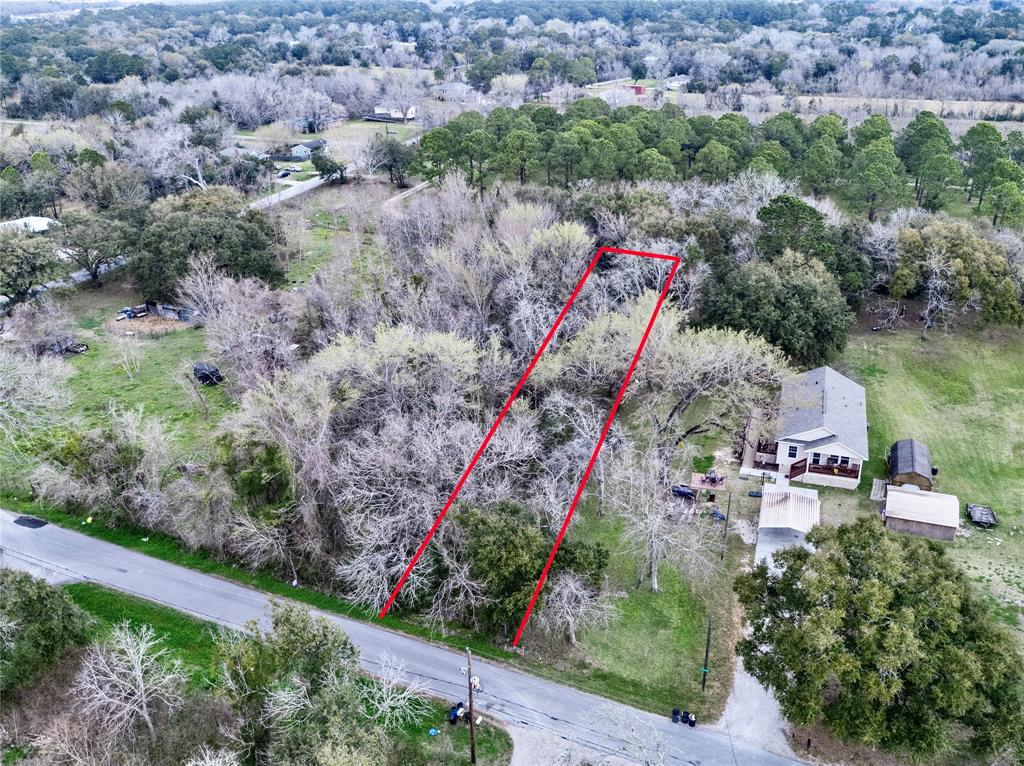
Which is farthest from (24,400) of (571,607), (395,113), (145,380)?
(395,113)

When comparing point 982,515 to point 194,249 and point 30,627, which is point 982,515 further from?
point 194,249

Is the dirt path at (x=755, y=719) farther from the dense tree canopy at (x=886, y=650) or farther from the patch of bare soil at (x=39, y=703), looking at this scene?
the patch of bare soil at (x=39, y=703)

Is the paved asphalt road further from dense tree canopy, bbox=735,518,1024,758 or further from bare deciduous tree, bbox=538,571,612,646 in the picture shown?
dense tree canopy, bbox=735,518,1024,758

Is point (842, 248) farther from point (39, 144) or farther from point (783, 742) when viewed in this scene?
point (39, 144)

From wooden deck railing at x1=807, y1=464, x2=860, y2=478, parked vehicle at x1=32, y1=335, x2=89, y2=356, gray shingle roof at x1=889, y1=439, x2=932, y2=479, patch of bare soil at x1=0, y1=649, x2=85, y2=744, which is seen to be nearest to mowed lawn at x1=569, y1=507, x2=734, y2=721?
wooden deck railing at x1=807, y1=464, x2=860, y2=478

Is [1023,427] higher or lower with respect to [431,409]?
lower

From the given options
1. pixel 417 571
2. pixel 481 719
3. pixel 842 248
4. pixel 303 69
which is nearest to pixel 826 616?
pixel 481 719
